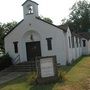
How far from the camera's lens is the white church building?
3019 cm

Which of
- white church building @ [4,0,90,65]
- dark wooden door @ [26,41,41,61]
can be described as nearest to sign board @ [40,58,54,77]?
white church building @ [4,0,90,65]

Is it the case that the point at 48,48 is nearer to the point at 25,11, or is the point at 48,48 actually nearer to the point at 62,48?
the point at 62,48

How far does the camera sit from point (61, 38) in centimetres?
2995

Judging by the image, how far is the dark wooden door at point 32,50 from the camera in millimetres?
31812

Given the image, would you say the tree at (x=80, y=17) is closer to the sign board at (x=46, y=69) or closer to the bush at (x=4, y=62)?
the bush at (x=4, y=62)

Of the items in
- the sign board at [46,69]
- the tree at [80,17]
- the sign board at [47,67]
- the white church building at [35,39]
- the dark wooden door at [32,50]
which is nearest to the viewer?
the sign board at [46,69]

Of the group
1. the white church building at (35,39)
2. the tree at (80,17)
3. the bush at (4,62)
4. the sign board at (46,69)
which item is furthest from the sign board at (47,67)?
the tree at (80,17)

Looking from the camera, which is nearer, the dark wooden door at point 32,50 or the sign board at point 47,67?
the sign board at point 47,67

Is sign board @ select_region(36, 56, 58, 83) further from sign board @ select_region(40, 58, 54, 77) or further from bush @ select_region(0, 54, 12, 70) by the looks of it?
bush @ select_region(0, 54, 12, 70)

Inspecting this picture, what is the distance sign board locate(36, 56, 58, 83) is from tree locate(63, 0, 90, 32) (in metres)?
57.1

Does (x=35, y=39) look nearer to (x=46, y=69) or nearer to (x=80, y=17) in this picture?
(x=46, y=69)

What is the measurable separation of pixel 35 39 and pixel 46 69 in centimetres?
1390

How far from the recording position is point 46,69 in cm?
1834

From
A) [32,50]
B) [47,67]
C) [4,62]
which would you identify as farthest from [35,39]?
[47,67]
